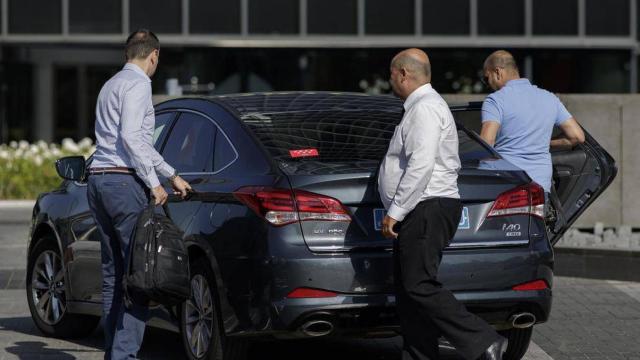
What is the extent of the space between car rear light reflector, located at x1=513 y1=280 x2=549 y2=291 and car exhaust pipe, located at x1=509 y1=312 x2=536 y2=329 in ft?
0.45

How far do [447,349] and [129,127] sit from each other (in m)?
2.70

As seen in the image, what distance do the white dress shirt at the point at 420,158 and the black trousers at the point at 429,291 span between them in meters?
0.08

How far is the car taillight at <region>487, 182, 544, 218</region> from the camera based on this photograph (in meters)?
7.30

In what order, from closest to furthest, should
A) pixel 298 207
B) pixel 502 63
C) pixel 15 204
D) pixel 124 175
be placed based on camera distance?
pixel 298 207, pixel 124 175, pixel 502 63, pixel 15 204

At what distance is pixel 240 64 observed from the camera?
2681 cm

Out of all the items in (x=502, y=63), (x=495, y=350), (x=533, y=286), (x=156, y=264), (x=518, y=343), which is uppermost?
(x=502, y=63)

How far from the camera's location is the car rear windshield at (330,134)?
729 centimetres

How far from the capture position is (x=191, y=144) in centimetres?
810

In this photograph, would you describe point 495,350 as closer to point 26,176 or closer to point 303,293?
point 303,293

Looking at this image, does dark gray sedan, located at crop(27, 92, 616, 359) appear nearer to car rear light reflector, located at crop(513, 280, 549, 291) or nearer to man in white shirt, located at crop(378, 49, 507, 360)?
car rear light reflector, located at crop(513, 280, 549, 291)

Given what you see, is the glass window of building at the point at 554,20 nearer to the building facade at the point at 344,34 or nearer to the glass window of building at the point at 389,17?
the building facade at the point at 344,34

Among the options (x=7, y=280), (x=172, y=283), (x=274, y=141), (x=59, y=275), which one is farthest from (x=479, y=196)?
(x=7, y=280)

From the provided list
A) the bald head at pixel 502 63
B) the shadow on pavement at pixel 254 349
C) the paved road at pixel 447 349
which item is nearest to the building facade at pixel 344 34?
the paved road at pixel 447 349

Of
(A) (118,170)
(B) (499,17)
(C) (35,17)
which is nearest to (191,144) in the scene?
(A) (118,170)
